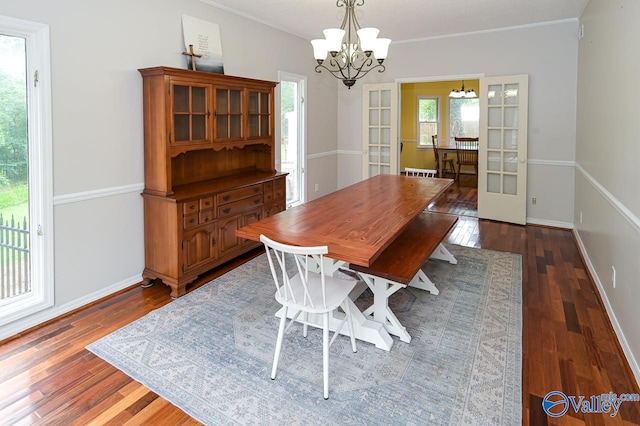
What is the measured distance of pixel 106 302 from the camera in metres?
3.21

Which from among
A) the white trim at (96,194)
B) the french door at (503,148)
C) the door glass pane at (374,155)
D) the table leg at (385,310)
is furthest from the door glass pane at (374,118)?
the table leg at (385,310)

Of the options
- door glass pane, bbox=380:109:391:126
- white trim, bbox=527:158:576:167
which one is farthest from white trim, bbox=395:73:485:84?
white trim, bbox=527:158:576:167

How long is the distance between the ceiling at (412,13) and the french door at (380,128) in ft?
3.56

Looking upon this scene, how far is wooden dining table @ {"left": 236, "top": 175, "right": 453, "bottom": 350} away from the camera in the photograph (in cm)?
219

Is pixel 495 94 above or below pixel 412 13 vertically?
below

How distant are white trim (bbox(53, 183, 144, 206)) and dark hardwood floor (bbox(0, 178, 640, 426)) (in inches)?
32.8

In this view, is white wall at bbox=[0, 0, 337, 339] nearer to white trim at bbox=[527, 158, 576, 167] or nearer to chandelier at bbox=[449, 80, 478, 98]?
white trim at bbox=[527, 158, 576, 167]

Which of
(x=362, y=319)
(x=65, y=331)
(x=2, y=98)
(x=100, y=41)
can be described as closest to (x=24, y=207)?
(x=2, y=98)

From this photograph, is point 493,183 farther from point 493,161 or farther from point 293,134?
point 293,134

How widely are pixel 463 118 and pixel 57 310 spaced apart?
967cm

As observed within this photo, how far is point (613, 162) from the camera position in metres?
2.90

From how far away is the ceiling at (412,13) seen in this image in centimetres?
423

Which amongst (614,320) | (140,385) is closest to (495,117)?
(614,320)

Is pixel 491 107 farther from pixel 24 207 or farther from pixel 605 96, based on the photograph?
pixel 24 207
